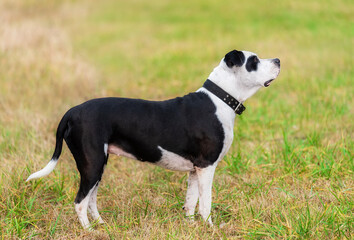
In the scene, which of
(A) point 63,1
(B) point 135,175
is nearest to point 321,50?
(B) point 135,175

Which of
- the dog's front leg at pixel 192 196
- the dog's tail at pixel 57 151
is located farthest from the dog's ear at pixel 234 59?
the dog's tail at pixel 57 151

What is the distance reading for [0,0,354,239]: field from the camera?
398 centimetres

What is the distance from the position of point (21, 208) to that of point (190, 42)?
373 inches

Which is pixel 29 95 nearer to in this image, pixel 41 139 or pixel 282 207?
pixel 41 139

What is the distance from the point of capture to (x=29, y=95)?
809cm

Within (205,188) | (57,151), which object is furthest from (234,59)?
(57,151)

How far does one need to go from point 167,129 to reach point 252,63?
37.5 inches

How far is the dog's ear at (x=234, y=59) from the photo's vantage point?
3992 mm

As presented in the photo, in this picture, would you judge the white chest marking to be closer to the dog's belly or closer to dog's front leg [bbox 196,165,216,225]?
the dog's belly

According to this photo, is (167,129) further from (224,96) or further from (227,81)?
(227,81)

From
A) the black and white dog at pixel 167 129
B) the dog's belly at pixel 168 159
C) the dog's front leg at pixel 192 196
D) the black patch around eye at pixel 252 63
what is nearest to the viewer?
the black and white dog at pixel 167 129

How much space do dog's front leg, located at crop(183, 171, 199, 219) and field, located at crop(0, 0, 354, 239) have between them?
0.12 metres

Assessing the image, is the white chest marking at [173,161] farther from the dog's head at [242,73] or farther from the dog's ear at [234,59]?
the dog's ear at [234,59]

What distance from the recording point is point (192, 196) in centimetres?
420
